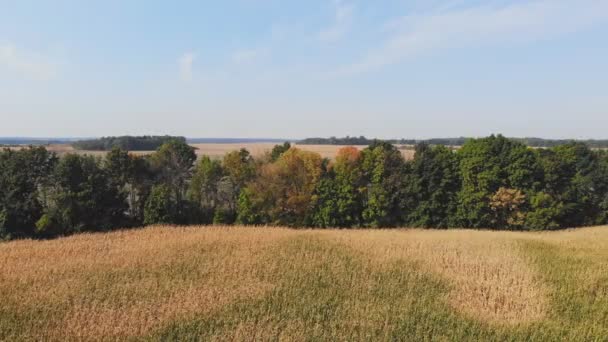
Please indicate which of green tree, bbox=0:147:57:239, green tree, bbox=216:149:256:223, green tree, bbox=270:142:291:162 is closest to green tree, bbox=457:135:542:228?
green tree, bbox=270:142:291:162

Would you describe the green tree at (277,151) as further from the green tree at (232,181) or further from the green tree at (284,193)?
the green tree at (284,193)

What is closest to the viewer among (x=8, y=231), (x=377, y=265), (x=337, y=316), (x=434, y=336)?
(x=434, y=336)

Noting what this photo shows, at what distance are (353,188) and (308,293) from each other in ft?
73.6

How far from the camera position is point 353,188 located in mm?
33281

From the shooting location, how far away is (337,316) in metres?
9.78

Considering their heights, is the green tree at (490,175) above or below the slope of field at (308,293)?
above

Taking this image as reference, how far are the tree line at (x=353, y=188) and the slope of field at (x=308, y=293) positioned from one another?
14608mm

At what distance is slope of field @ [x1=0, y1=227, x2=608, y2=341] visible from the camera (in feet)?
29.7

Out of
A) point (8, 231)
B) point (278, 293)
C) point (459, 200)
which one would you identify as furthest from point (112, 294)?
point (459, 200)

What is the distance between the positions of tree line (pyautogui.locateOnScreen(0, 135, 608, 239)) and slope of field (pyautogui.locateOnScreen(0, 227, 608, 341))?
14.6 m

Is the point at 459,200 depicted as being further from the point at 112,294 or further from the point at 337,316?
the point at 112,294

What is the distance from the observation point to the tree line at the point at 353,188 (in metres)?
31.1

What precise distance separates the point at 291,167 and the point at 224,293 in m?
22.9

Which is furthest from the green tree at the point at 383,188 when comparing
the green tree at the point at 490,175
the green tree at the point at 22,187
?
the green tree at the point at 22,187
